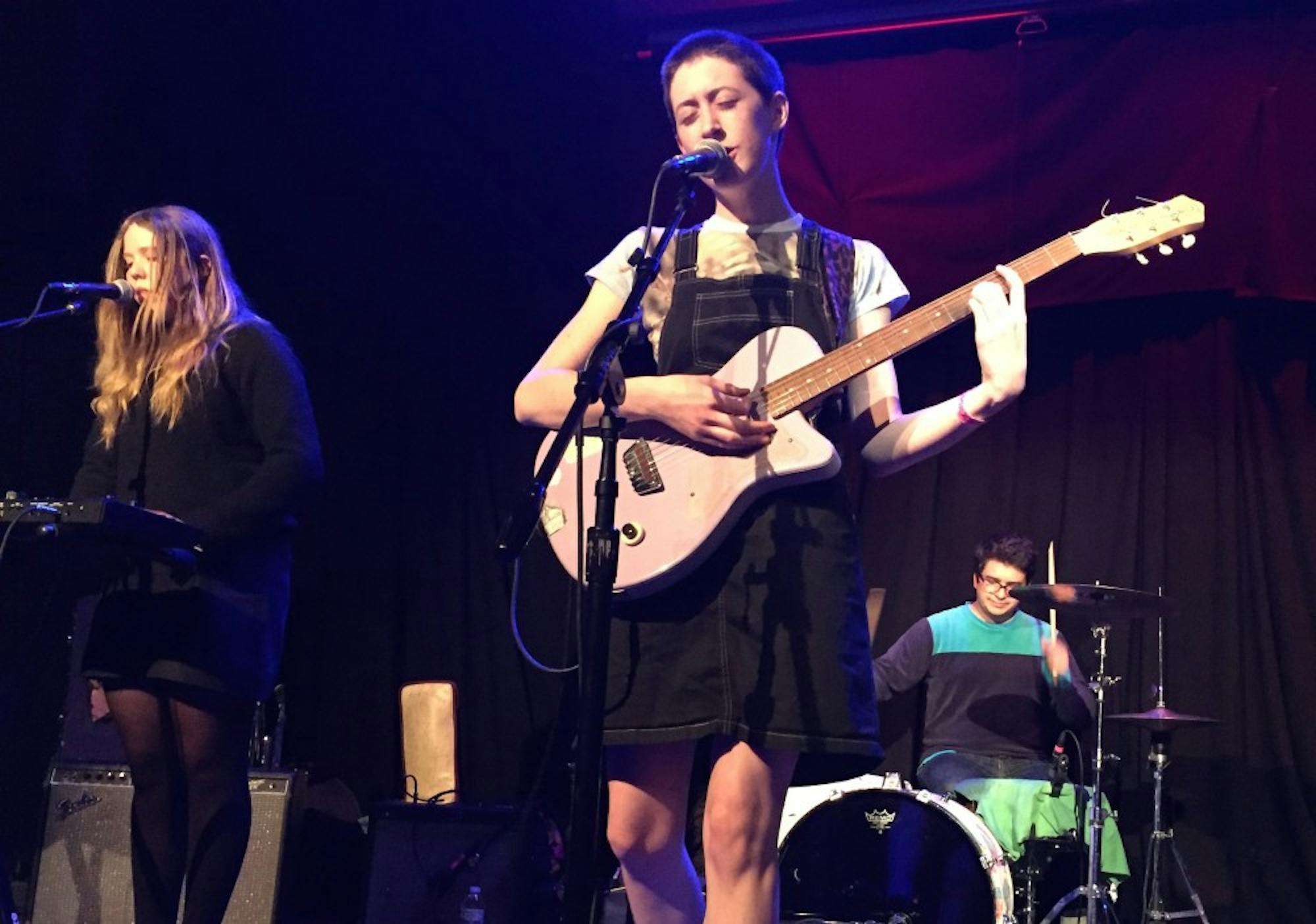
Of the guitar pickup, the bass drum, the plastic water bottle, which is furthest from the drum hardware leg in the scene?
the guitar pickup

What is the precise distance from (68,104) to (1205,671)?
18.0ft

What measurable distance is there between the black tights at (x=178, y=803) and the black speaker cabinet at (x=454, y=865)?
7.38 ft

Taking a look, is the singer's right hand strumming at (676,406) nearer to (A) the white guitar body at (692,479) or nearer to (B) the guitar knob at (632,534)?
(A) the white guitar body at (692,479)

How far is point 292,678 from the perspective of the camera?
676 cm

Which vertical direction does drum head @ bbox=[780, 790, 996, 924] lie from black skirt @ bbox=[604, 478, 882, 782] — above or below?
below

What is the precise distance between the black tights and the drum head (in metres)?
2.92

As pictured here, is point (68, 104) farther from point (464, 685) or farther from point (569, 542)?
point (569, 542)

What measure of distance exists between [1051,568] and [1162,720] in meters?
0.90

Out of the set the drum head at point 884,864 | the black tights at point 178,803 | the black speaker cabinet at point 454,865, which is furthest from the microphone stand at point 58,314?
the drum head at point 884,864

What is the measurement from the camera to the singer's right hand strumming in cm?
240

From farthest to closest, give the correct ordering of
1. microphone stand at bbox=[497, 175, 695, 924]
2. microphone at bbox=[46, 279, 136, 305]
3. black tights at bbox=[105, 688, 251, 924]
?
microphone at bbox=[46, 279, 136, 305]
black tights at bbox=[105, 688, 251, 924]
microphone stand at bbox=[497, 175, 695, 924]

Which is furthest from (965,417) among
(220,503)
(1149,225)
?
Answer: (220,503)

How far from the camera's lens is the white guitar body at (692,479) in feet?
7.87

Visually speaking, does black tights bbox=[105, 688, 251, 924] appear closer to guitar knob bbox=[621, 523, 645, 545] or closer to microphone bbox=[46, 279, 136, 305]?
A: microphone bbox=[46, 279, 136, 305]
